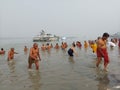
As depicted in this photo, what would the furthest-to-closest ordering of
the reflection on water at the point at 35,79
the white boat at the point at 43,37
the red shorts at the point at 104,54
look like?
the white boat at the point at 43,37 → the red shorts at the point at 104,54 → the reflection on water at the point at 35,79

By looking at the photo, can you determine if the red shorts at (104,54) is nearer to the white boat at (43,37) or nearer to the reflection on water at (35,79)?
the reflection on water at (35,79)

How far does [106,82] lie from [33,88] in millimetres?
2955

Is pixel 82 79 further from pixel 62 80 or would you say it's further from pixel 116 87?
pixel 116 87

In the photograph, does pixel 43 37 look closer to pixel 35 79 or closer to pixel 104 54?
pixel 104 54

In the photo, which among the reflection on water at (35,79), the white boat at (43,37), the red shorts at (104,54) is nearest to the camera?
the reflection on water at (35,79)

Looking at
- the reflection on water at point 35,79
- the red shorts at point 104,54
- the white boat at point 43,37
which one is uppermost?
the white boat at point 43,37

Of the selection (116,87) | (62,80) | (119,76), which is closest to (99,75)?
(119,76)

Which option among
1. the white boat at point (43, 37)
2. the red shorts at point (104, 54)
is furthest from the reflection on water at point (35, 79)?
the white boat at point (43, 37)

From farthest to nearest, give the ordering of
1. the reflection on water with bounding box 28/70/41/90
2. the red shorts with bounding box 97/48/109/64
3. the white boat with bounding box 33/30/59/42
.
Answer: the white boat with bounding box 33/30/59/42, the red shorts with bounding box 97/48/109/64, the reflection on water with bounding box 28/70/41/90

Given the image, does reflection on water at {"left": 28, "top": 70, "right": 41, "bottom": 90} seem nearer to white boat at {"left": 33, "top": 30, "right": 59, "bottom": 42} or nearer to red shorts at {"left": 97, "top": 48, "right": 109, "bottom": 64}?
red shorts at {"left": 97, "top": 48, "right": 109, "bottom": 64}

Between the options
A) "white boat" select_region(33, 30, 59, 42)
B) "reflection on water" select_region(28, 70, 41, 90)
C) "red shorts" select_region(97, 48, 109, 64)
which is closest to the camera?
"reflection on water" select_region(28, 70, 41, 90)

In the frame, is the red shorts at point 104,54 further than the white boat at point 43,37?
No

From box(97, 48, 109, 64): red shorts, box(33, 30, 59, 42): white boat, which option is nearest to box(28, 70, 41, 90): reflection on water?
box(97, 48, 109, 64): red shorts

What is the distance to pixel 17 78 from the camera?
40.6ft
